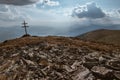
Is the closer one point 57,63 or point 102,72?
point 102,72

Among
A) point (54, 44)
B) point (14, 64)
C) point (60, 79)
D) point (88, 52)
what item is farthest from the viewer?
point (54, 44)

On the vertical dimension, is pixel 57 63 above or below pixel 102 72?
above

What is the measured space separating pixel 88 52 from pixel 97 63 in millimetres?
4882

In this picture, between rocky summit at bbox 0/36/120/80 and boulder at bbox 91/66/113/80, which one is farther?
rocky summit at bbox 0/36/120/80

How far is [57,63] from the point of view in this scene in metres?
26.8

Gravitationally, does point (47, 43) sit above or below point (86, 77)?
above

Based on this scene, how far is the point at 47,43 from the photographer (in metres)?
34.5

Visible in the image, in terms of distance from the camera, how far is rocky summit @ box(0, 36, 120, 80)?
23625 millimetres

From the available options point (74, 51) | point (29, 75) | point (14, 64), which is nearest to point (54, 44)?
point (74, 51)

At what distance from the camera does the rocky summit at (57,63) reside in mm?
23625

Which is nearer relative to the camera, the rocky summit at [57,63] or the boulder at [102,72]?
the boulder at [102,72]

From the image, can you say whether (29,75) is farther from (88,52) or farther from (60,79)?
(88,52)

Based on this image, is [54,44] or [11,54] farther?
[54,44]

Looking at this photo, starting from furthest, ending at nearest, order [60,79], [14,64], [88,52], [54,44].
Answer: [54,44] → [88,52] → [14,64] → [60,79]
